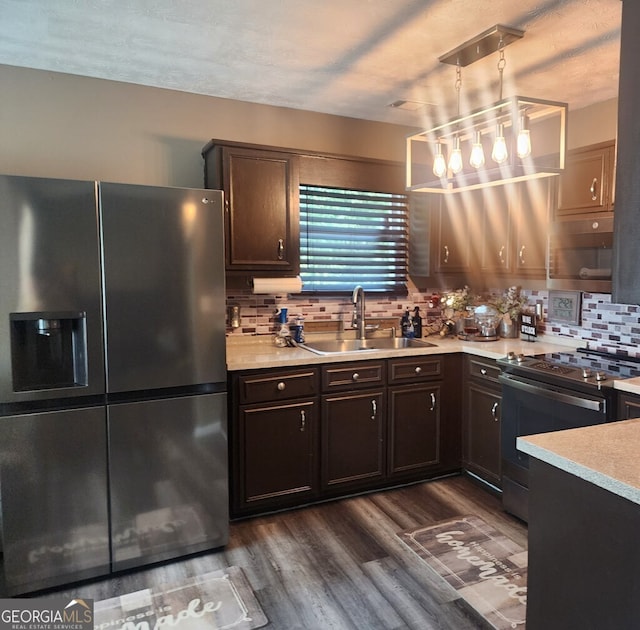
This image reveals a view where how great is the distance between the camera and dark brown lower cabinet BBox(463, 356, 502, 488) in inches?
124

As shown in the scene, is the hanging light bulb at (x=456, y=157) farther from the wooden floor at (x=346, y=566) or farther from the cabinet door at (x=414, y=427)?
the wooden floor at (x=346, y=566)

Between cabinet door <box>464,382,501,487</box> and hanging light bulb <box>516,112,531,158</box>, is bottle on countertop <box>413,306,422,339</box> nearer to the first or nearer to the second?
cabinet door <box>464,382,501,487</box>

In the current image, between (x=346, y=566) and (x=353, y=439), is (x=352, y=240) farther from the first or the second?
(x=346, y=566)

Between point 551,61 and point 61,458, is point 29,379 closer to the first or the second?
point 61,458

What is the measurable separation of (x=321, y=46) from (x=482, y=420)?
2.36 meters

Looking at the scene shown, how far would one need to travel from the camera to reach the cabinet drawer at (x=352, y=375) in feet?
10.00

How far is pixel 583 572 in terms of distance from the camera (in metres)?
1.33

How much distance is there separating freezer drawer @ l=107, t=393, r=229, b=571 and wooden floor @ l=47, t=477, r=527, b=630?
0.12 metres

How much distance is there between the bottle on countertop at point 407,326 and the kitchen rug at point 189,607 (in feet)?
6.69

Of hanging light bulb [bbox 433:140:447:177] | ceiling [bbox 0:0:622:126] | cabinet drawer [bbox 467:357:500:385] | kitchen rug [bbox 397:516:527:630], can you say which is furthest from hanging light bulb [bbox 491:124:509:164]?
kitchen rug [bbox 397:516:527:630]

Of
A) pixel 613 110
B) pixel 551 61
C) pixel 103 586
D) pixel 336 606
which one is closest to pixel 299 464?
pixel 336 606

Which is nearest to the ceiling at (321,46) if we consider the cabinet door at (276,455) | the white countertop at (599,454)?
the white countertop at (599,454)

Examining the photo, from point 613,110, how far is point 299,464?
114 inches

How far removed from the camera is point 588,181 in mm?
2910
